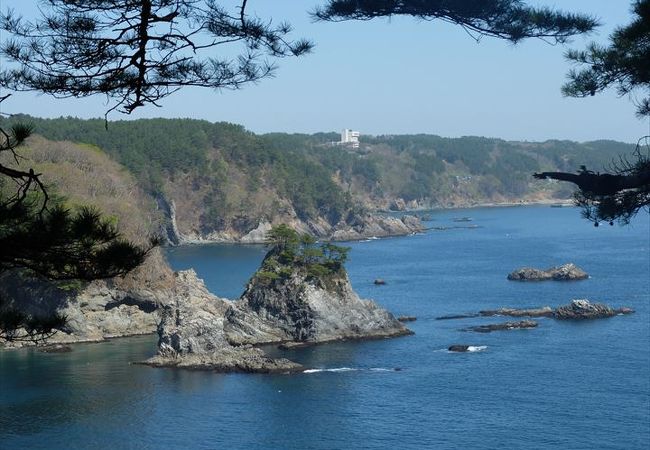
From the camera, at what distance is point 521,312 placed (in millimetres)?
48094

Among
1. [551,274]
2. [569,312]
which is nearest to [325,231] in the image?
[551,274]

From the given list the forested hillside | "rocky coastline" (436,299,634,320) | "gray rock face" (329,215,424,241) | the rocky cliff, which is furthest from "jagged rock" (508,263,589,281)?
"gray rock face" (329,215,424,241)

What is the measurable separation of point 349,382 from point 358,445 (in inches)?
284

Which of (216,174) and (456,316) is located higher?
(216,174)

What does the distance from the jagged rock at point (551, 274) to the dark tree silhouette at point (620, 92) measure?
51725 millimetres

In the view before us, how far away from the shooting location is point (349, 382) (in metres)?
34.3

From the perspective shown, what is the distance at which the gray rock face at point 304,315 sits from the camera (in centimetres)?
4209

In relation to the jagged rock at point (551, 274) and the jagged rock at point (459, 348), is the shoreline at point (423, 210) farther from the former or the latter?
the jagged rock at point (459, 348)

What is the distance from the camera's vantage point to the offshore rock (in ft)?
119

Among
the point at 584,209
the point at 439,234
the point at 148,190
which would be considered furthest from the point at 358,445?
the point at 439,234

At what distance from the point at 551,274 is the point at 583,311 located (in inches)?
612

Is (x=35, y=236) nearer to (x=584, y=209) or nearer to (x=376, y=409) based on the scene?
(x=584, y=209)

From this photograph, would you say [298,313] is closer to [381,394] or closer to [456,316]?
[456,316]

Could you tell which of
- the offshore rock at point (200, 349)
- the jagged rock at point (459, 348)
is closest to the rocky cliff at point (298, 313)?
the offshore rock at point (200, 349)
